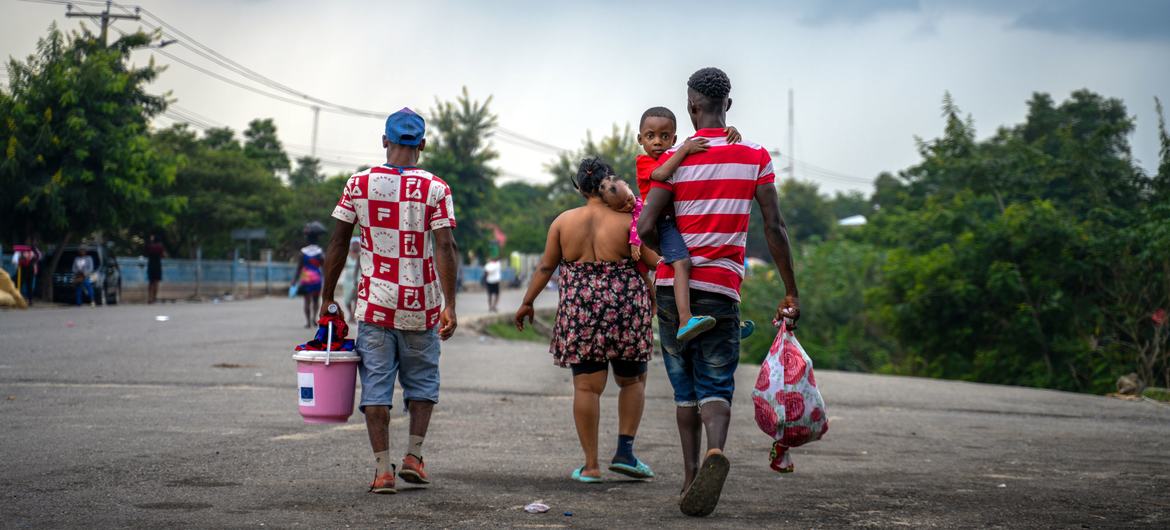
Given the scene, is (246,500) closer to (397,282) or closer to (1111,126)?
(397,282)

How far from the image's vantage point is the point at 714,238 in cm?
552

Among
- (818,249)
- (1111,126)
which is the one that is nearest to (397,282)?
(1111,126)

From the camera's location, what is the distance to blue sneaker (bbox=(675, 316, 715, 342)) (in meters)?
5.27

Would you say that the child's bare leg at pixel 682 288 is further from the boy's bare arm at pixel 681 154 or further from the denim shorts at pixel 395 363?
the denim shorts at pixel 395 363

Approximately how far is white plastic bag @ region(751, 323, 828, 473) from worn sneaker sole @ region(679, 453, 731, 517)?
416mm

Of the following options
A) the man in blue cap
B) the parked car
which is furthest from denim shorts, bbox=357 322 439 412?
the parked car

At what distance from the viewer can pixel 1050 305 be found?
922 inches

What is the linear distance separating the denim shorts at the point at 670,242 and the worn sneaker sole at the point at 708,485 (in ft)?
3.07

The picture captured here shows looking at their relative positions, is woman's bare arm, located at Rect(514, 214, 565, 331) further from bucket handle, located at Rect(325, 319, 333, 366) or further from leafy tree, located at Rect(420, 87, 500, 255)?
leafy tree, located at Rect(420, 87, 500, 255)

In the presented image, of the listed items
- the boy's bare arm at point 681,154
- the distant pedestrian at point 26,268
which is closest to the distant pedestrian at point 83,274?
the distant pedestrian at point 26,268

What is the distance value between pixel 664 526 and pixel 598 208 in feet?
6.63

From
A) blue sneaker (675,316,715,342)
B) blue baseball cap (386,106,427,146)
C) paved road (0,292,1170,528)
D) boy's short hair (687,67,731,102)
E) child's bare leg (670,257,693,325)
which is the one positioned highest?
boy's short hair (687,67,731,102)

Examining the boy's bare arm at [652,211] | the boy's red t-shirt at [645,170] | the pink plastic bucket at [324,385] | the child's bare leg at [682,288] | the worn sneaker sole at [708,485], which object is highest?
the boy's red t-shirt at [645,170]

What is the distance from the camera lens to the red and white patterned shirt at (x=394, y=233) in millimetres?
5906
